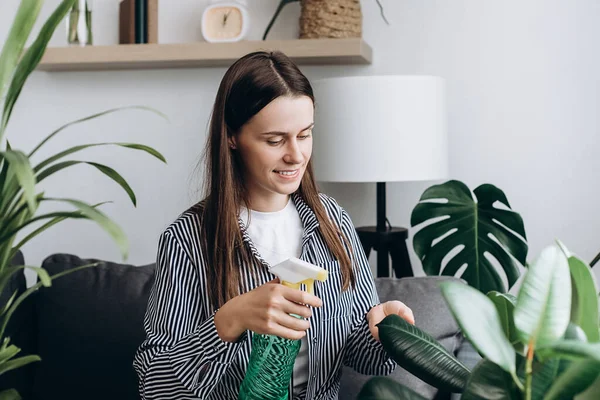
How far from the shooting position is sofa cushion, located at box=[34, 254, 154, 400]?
1870mm

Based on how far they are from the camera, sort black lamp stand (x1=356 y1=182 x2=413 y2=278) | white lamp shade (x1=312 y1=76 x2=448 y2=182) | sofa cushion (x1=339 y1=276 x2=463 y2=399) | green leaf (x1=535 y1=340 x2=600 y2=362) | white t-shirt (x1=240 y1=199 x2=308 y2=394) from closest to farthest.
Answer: green leaf (x1=535 y1=340 x2=600 y2=362) < white t-shirt (x1=240 y1=199 x2=308 y2=394) < sofa cushion (x1=339 y1=276 x2=463 y2=399) < white lamp shade (x1=312 y1=76 x2=448 y2=182) < black lamp stand (x1=356 y1=182 x2=413 y2=278)

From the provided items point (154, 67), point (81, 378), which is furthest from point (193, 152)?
point (81, 378)

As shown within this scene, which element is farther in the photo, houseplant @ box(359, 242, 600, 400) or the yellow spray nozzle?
the yellow spray nozzle

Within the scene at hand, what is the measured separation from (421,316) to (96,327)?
30.1 inches

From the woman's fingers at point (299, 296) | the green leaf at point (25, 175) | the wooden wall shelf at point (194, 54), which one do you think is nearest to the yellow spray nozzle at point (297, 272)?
the woman's fingers at point (299, 296)

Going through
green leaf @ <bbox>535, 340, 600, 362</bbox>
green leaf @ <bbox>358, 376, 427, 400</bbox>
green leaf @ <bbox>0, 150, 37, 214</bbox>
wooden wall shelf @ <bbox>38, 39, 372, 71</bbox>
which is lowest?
green leaf @ <bbox>358, 376, 427, 400</bbox>

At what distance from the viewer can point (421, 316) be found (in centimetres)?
180

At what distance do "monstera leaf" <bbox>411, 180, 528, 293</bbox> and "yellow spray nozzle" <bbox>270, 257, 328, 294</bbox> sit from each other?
3.73ft

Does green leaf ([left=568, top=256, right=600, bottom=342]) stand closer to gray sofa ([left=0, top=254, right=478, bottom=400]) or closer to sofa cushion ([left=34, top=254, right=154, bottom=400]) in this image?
gray sofa ([left=0, top=254, right=478, bottom=400])

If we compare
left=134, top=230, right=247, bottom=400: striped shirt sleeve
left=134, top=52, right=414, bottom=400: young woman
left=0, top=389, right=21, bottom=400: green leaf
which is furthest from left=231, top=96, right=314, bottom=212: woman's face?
left=0, top=389, right=21, bottom=400: green leaf

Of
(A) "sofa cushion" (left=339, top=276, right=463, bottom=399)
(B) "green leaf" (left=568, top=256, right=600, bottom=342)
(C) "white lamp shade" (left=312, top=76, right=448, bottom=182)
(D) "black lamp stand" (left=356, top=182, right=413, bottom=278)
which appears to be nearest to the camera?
(B) "green leaf" (left=568, top=256, right=600, bottom=342)

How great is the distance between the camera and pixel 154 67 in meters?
2.65

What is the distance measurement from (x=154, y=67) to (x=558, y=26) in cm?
128

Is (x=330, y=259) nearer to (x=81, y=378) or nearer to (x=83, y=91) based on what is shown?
(x=81, y=378)
